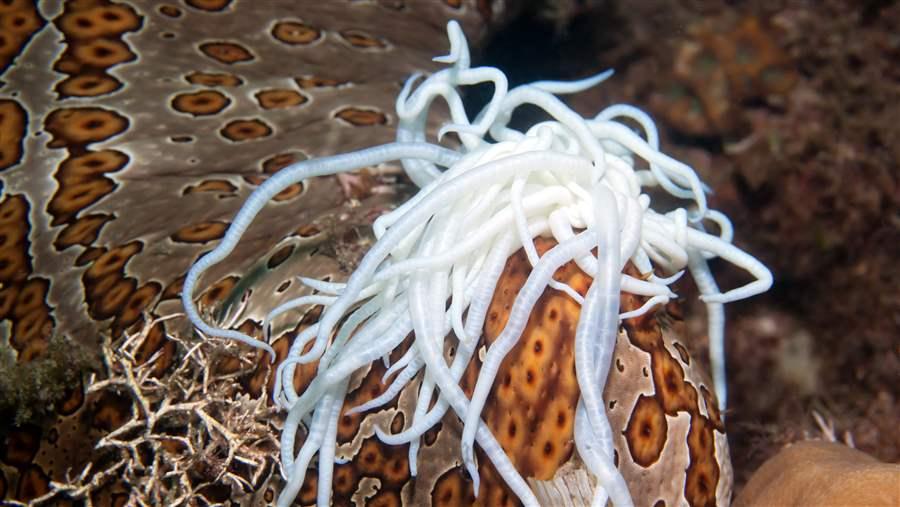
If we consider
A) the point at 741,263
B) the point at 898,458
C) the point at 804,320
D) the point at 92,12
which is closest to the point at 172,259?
the point at 92,12

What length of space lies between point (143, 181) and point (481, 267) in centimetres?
200

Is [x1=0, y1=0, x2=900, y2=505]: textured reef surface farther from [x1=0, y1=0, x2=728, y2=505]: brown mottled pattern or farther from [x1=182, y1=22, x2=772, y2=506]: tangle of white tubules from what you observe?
[x1=182, y1=22, x2=772, y2=506]: tangle of white tubules

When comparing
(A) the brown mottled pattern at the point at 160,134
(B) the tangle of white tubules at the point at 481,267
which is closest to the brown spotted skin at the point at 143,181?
(A) the brown mottled pattern at the point at 160,134

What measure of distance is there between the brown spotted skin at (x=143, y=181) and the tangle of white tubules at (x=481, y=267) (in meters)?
0.57

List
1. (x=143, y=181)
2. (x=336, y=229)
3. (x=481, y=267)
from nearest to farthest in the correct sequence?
(x=481, y=267) < (x=336, y=229) < (x=143, y=181)

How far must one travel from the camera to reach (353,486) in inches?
98.3

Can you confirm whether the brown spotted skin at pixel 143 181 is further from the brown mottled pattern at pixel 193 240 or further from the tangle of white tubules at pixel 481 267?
the tangle of white tubules at pixel 481 267

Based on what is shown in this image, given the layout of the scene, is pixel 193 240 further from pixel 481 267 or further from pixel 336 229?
pixel 481 267

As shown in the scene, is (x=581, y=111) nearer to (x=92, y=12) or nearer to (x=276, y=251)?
(x=276, y=251)

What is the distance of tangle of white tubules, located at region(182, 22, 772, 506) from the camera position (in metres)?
2.05

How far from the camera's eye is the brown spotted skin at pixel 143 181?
298 centimetres

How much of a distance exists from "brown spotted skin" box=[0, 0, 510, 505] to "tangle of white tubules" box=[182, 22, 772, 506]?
573 mm

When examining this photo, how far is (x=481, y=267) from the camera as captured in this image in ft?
7.27

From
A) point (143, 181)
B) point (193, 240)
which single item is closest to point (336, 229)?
point (193, 240)
